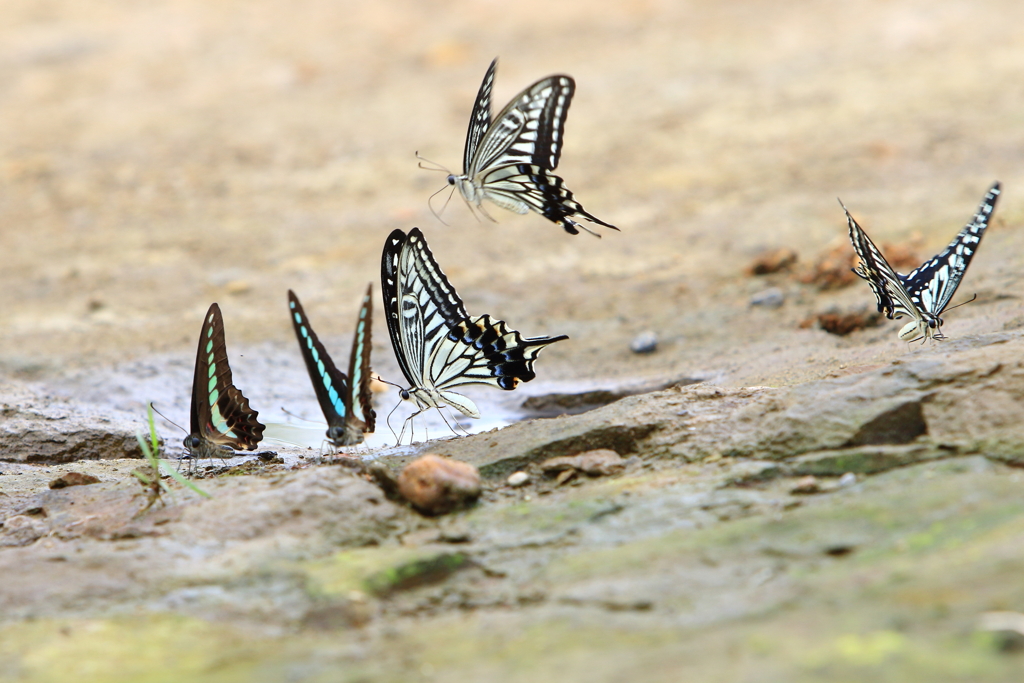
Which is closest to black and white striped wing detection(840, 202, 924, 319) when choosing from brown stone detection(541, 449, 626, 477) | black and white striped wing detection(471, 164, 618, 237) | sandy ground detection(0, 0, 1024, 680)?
sandy ground detection(0, 0, 1024, 680)

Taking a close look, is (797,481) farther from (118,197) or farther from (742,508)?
(118,197)

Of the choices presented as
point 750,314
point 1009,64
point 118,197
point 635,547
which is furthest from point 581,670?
point 1009,64

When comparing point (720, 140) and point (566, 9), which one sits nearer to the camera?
point (720, 140)

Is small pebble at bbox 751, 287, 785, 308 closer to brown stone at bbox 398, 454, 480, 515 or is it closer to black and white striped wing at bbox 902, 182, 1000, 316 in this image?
black and white striped wing at bbox 902, 182, 1000, 316

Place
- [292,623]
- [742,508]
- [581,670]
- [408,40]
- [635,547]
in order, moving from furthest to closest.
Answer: [408,40] < [742,508] < [635,547] < [292,623] < [581,670]

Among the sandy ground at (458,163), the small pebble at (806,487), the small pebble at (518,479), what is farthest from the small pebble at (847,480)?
the small pebble at (518,479)

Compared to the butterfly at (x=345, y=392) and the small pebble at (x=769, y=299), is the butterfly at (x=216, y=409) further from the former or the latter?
the small pebble at (x=769, y=299)

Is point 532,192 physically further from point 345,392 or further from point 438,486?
point 438,486
